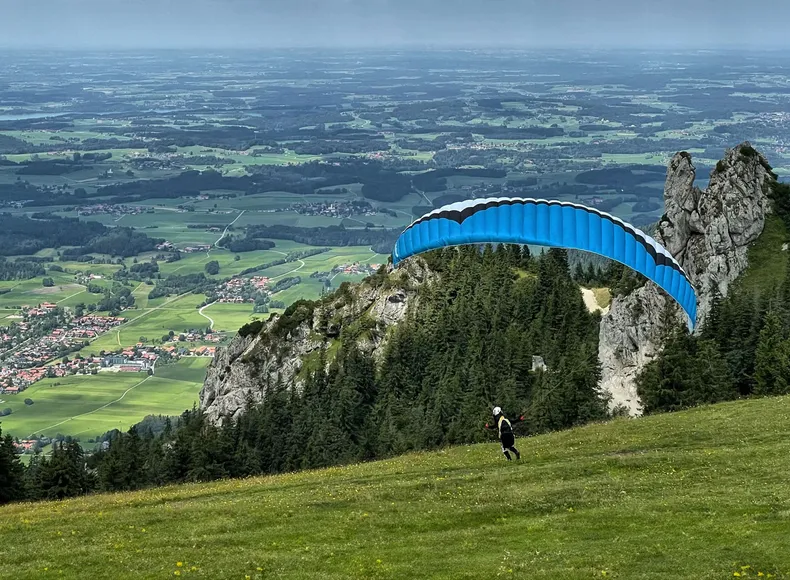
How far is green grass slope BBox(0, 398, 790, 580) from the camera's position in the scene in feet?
67.8

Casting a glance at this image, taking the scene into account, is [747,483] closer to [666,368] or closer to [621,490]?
[621,490]

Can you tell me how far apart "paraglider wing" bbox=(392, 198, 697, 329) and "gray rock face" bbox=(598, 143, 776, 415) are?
2661 cm

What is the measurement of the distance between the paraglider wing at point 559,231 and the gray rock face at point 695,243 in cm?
2661

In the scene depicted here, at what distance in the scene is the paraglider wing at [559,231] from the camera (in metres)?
34.5

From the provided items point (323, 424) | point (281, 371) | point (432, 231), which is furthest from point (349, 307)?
point (432, 231)

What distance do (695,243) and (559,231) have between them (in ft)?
131

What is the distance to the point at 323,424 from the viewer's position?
7312 centimetres

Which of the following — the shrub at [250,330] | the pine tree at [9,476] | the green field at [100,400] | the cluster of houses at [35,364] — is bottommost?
the cluster of houses at [35,364]

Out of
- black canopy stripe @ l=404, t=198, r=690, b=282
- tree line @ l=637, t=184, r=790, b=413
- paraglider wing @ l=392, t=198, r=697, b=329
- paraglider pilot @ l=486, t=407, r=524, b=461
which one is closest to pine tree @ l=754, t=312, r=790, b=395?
tree line @ l=637, t=184, r=790, b=413

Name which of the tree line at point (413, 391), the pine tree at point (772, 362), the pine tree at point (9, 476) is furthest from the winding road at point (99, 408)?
the pine tree at point (772, 362)

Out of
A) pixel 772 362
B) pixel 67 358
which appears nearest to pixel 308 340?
pixel 772 362

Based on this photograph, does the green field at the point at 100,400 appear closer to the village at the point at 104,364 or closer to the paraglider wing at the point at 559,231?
the village at the point at 104,364

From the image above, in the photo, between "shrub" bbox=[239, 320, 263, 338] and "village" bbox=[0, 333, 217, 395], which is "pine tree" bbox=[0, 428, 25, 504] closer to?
"shrub" bbox=[239, 320, 263, 338]

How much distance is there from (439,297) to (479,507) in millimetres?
69913
